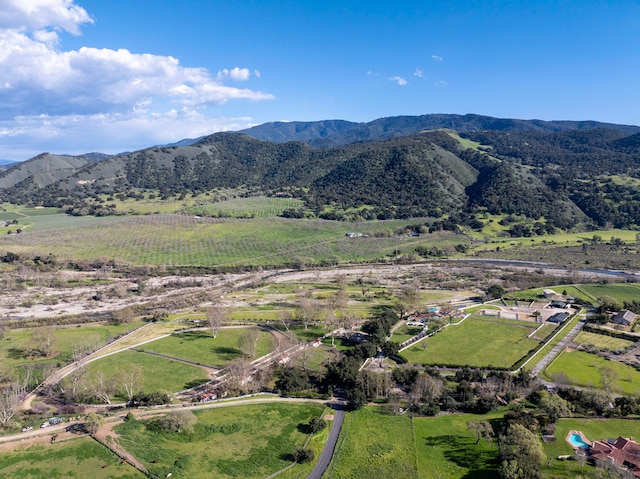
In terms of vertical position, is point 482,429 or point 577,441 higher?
point 482,429

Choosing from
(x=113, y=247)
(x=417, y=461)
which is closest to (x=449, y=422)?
(x=417, y=461)

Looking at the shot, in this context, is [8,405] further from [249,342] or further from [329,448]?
[329,448]

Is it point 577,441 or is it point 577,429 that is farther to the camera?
point 577,429

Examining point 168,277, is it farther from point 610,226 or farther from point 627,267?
point 610,226

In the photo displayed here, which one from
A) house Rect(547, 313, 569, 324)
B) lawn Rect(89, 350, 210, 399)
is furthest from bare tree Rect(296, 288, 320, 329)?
house Rect(547, 313, 569, 324)

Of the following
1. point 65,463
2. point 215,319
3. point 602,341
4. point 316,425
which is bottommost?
point 602,341

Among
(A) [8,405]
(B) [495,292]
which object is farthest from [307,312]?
(A) [8,405]

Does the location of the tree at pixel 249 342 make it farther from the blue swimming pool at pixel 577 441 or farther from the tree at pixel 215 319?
the blue swimming pool at pixel 577 441
